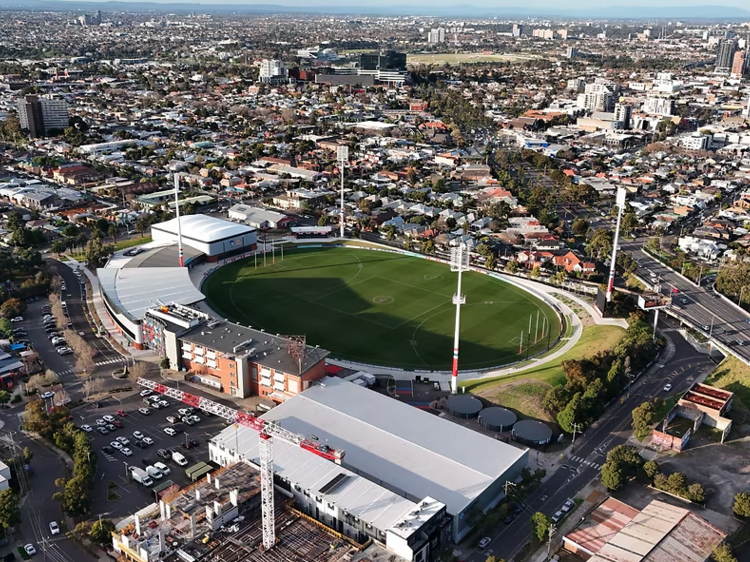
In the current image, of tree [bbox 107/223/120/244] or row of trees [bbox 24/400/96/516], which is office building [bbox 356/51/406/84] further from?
row of trees [bbox 24/400/96/516]

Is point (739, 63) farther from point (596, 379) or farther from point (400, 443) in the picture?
point (400, 443)

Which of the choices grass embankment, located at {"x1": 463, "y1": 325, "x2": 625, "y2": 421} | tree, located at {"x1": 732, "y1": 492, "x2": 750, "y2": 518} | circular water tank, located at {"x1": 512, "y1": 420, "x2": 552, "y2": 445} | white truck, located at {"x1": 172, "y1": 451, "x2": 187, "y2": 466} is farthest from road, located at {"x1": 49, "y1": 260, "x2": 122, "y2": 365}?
tree, located at {"x1": 732, "y1": 492, "x2": 750, "y2": 518}

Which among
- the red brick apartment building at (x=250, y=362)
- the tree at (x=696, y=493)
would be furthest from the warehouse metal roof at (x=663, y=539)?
the red brick apartment building at (x=250, y=362)

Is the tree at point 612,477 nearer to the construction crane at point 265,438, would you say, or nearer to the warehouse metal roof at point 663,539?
the warehouse metal roof at point 663,539

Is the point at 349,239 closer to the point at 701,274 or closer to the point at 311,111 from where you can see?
the point at 701,274

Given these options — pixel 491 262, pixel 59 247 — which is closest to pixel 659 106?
pixel 491 262

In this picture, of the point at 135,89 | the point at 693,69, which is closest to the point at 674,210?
the point at 135,89
